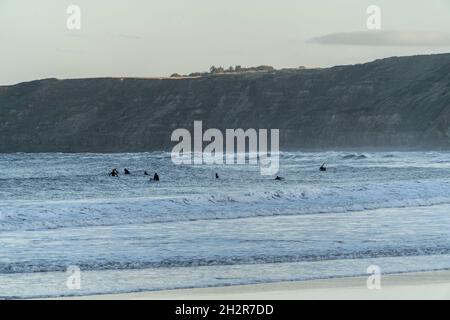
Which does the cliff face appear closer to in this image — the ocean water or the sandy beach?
the ocean water

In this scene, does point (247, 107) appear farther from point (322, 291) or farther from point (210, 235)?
point (322, 291)

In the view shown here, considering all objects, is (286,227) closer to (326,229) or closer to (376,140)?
(326,229)

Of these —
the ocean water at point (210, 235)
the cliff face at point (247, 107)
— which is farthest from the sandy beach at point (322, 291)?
the cliff face at point (247, 107)

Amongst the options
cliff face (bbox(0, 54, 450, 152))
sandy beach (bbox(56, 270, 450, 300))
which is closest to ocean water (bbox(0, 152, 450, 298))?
sandy beach (bbox(56, 270, 450, 300))

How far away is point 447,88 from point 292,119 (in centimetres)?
2181

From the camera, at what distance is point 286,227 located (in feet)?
65.8

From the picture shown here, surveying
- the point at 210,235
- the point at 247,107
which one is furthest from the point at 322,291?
the point at 247,107

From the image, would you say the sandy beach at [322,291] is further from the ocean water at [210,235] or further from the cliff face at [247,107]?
the cliff face at [247,107]

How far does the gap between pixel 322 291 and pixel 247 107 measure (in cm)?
12851

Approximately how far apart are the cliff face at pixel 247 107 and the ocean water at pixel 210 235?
70999mm

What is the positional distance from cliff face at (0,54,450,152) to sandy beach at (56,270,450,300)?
85524 mm

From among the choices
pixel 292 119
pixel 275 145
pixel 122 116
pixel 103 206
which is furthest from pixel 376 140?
pixel 103 206

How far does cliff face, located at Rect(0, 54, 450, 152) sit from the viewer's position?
112 metres
